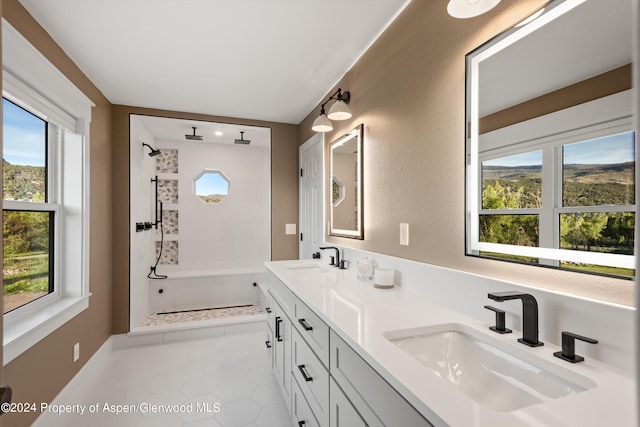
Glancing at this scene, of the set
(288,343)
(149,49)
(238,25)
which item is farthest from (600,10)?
(149,49)

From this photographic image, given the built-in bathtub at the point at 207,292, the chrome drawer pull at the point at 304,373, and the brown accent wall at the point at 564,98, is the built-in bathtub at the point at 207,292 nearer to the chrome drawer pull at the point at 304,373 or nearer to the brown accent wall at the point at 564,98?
the chrome drawer pull at the point at 304,373

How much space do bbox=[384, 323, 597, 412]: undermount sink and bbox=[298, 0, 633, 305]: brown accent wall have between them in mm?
248

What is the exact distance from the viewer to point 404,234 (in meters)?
1.70

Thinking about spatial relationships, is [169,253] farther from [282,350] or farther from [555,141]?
[555,141]

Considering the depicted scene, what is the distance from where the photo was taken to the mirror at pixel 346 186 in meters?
2.21

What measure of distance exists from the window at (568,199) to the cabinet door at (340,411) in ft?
2.47

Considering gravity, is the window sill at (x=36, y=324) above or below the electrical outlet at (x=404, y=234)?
below

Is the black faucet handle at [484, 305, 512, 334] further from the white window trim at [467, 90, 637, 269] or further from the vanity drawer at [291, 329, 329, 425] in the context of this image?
the vanity drawer at [291, 329, 329, 425]

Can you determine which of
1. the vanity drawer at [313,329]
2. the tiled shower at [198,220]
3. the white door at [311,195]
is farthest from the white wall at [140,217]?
the vanity drawer at [313,329]

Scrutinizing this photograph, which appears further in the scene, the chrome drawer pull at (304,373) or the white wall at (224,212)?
the white wall at (224,212)

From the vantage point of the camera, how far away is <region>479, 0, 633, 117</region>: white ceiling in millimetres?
821

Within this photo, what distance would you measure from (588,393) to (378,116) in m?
1.66

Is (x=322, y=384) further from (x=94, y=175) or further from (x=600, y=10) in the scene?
(x=94, y=175)

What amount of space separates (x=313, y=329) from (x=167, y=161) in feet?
12.7
